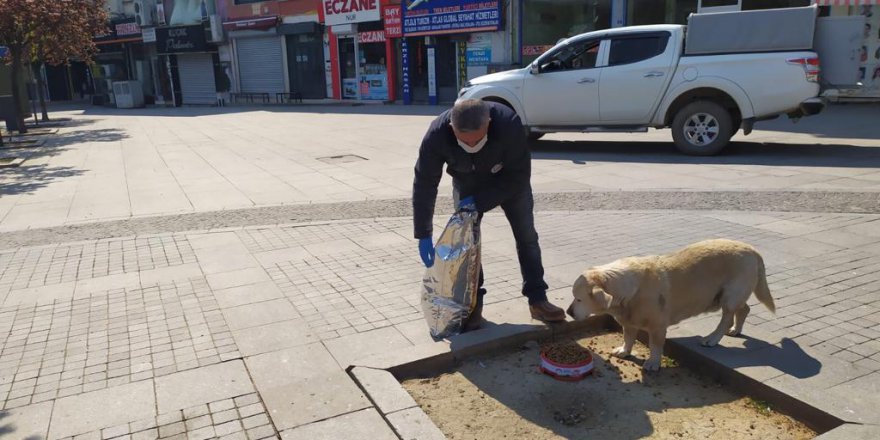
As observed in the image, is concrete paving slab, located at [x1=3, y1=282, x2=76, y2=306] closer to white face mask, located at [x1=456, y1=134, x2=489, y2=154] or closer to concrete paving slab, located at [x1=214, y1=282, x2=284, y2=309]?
concrete paving slab, located at [x1=214, y1=282, x2=284, y2=309]

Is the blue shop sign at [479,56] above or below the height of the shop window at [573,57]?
above

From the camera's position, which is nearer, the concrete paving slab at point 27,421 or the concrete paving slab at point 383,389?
the concrete paving slab at point 27,421

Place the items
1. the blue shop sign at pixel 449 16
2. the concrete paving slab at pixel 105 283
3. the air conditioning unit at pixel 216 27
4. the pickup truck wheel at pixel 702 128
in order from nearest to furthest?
the concrete paving slab at pixel 105 283 < the pickup truck wheel at pixel 702 128 < the blue shop sign at pixel 449 16 < the air conditioning unit at pixel 216 27

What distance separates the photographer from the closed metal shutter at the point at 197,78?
111 feet

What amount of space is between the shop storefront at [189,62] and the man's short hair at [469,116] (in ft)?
106

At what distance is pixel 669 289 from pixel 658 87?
7.72 metres

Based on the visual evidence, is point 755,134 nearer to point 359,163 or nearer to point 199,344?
point 359,163

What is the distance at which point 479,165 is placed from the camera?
390 centimetres

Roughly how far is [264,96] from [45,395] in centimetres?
2858

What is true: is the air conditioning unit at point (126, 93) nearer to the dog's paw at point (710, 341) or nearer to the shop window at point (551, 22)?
the shop window at point (551, 22)

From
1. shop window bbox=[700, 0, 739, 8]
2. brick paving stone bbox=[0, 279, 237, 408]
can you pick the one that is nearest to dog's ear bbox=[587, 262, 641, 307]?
brick paving stone bbox=[0, 279, 237, 408]

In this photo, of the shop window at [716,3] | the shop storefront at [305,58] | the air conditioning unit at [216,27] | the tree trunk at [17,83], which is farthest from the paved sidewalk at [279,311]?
the air conditioning unit at [216,27]

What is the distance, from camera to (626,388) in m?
3.57

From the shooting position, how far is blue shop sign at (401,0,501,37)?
73.4 ft
